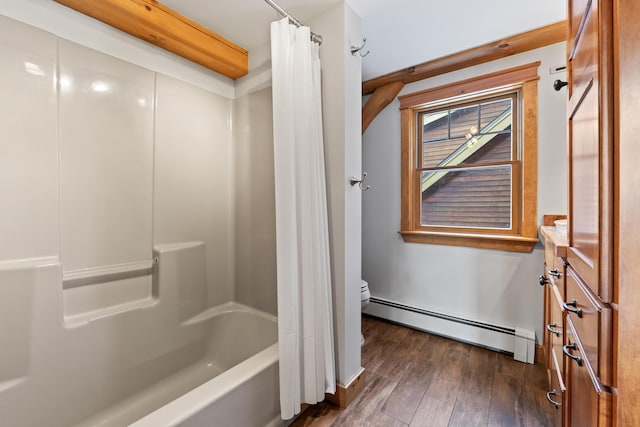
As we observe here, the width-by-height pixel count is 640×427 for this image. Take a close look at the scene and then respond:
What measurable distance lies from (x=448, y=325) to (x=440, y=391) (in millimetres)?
727

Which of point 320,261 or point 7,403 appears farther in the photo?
point 320,261

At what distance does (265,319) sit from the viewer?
187cm

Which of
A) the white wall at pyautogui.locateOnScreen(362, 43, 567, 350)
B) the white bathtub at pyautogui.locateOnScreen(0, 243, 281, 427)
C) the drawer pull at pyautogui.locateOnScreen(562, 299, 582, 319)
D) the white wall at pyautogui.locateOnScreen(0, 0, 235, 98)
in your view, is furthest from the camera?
the white wall at pyautogui.locateOnScreen(362, 43, 567, 350)

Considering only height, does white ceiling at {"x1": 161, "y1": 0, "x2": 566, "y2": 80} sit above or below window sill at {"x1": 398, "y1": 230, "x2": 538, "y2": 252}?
above

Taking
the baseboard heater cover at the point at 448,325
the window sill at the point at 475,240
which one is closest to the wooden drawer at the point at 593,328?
the window sill at the point at 475,240

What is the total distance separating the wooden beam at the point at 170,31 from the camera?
1350 millimetres

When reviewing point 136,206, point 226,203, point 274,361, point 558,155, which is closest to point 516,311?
point 558,155

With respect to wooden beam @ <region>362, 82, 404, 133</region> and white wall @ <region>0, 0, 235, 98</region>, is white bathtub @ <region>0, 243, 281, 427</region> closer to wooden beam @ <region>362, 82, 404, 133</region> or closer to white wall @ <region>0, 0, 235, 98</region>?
white wall @ <region>0, 0, 235, 98</region>

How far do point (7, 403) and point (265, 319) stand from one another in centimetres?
121

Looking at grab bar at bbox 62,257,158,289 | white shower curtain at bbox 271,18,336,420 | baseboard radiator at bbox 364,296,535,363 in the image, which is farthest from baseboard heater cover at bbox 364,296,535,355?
grab bar at bbox 62,257,158,289

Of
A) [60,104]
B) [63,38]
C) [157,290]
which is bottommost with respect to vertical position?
[157,290]

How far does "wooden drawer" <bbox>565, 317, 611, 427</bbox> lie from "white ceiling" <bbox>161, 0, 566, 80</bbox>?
1.75 meters

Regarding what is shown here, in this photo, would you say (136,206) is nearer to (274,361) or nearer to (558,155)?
(274,361)

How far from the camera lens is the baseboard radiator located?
191 centimetres
